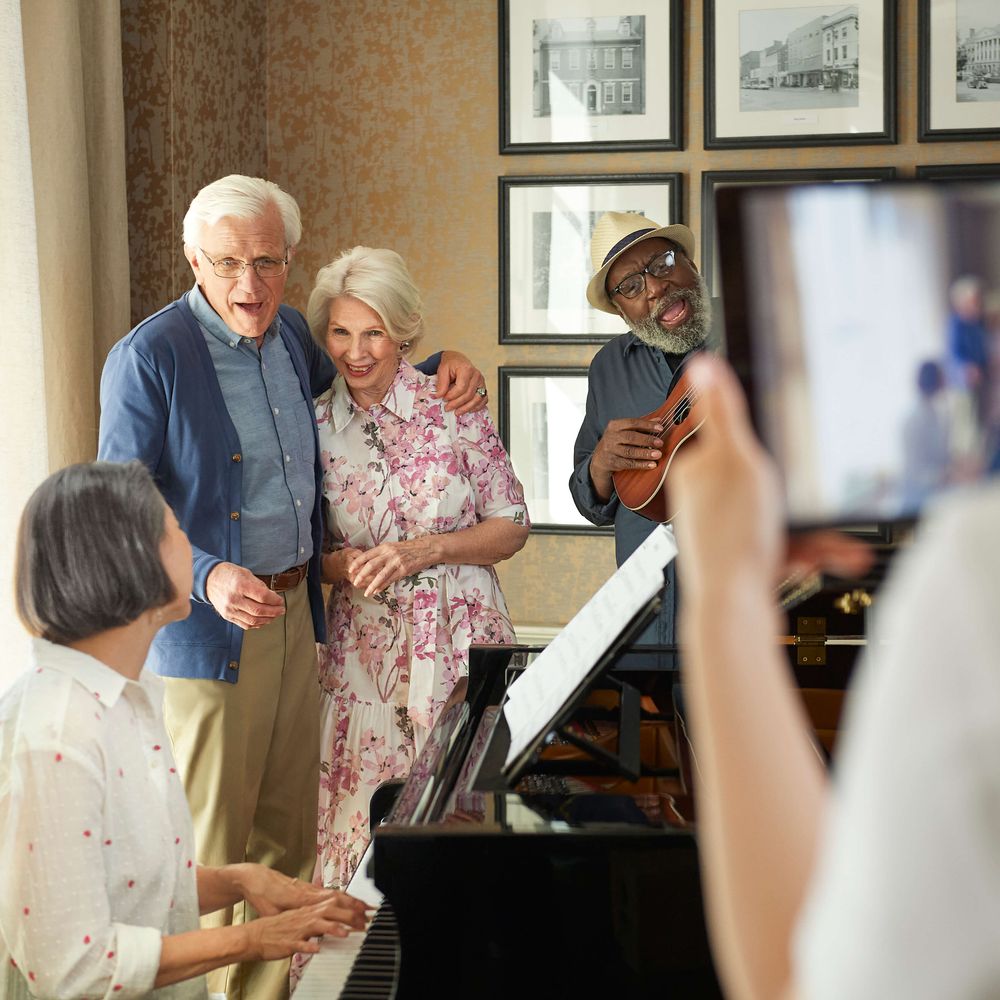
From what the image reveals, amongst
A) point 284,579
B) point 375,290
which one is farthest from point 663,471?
point 284,579

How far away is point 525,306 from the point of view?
148 inches

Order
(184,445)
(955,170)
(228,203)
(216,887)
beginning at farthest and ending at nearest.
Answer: (955,170) < (228,203) < (184,445) < (216,887)

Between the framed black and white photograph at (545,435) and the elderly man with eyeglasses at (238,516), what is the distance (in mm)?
1357

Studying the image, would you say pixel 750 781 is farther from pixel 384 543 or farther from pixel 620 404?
pixel 620 404

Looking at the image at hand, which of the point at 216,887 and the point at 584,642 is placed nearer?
the point at 584,642

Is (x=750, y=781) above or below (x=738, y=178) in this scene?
below

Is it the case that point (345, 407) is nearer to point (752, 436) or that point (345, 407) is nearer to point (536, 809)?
point (536, 809)

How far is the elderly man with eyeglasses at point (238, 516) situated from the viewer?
221cm

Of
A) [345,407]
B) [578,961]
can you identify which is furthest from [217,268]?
[578,961]

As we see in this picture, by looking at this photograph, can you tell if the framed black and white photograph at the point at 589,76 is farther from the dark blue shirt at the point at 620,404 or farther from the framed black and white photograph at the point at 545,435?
the dark blue shirt at the point at 620,404

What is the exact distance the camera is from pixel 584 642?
1.44 m

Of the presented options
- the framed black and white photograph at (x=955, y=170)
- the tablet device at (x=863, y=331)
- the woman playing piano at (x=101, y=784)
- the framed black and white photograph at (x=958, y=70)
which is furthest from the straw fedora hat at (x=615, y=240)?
the tablet device at (x=863, y=331)

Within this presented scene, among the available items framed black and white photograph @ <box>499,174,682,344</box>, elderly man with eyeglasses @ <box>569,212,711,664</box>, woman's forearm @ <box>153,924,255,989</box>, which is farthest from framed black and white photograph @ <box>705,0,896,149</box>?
woman's forearm @ <box>153,924,255,989</box>

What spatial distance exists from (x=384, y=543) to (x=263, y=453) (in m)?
0.32
